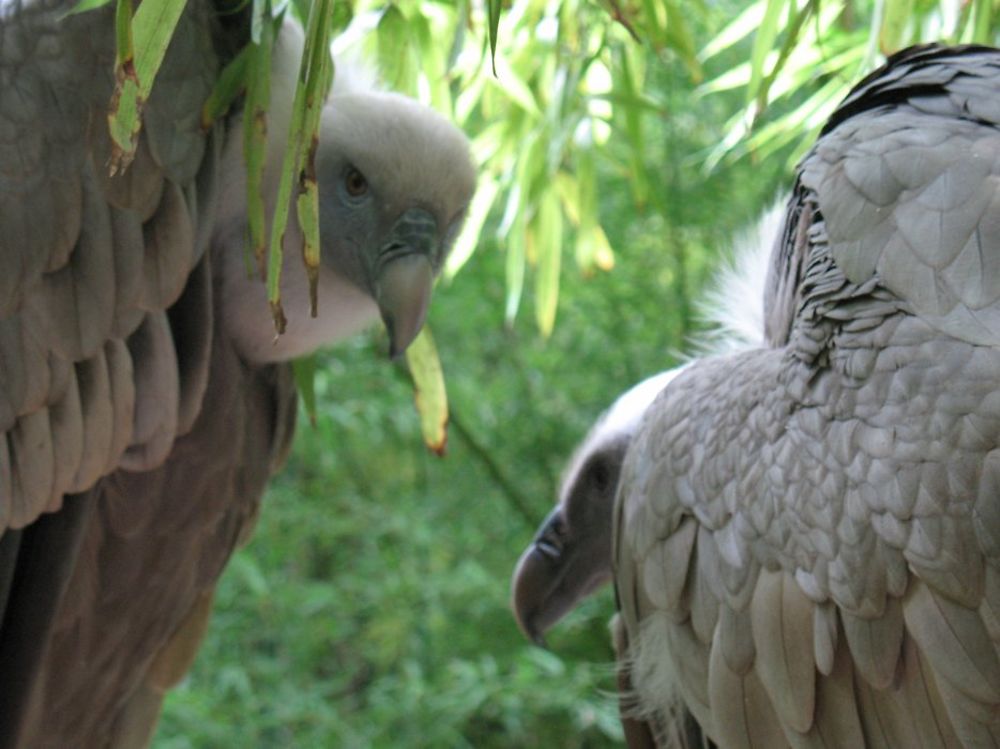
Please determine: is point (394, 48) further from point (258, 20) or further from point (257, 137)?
point (257, 137)

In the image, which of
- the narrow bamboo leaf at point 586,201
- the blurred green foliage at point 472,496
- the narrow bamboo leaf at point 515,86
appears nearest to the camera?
the narrow bamboo leaf at point 515,86

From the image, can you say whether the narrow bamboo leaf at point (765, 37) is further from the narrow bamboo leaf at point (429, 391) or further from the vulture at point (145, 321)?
the narrow bamboo leaf at point (429, 391)

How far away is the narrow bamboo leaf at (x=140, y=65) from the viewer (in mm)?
881

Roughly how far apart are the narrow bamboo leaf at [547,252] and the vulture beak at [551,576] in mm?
426

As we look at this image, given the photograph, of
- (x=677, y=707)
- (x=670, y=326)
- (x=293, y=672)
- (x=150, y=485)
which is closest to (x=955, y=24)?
(x=677, y=707)

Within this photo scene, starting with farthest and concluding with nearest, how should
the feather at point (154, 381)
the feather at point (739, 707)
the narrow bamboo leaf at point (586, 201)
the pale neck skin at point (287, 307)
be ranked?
the narrow bamboo leaf at point (586, 201)
the pale neck skin at point (287, 307)
the feather at point (154, 381)
the feather at point (739, 707)

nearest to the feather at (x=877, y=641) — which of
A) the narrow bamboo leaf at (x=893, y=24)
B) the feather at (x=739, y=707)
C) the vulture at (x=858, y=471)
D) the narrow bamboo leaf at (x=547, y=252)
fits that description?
the vulture at (x=858, y=471)

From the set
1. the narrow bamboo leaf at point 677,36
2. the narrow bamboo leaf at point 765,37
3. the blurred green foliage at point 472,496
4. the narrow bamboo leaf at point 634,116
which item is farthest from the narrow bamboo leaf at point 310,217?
the blurred green foliage at point 472,496

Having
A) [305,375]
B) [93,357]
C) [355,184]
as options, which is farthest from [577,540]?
[93,357]

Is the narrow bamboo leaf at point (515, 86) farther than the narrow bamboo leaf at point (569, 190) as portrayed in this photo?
No

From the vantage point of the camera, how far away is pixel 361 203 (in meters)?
1.43

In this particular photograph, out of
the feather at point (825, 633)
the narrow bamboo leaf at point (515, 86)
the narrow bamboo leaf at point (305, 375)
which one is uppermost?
the narrow bamboo leaf at point (515, 86)

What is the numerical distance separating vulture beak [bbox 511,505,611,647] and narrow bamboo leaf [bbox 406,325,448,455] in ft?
0.49

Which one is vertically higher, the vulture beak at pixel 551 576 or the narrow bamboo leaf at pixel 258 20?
the narrow bamboo leaf at pixel 258 20
